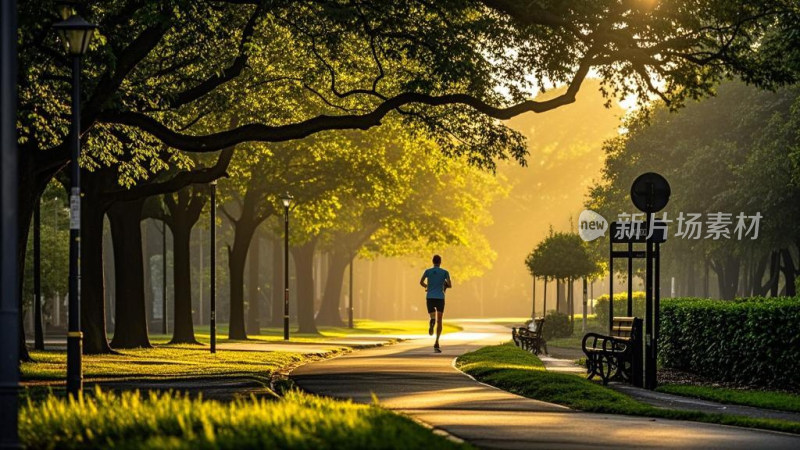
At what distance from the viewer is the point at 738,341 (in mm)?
25328

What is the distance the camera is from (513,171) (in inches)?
5231

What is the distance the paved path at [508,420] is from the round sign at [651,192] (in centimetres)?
396

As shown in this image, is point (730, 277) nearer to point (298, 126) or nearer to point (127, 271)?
point (127, 271)

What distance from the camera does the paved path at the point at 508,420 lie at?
1496 centimetres

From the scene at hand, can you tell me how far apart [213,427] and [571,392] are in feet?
30.3

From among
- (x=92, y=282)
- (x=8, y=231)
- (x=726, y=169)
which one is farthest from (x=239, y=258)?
(x=8, y=231)

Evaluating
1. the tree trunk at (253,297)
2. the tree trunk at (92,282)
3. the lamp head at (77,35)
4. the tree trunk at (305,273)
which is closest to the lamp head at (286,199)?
the tree trunk at (92,282)

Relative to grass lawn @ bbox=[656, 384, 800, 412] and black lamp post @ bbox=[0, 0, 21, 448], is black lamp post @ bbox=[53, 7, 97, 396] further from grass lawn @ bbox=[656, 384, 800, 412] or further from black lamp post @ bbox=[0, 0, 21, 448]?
grass lawn @ bbox=[656, 384, 800, 412]

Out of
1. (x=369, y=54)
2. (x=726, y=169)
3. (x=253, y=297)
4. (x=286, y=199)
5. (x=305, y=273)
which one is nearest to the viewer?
(x=369, y=54)

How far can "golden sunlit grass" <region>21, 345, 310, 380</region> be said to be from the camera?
2683 centimetres

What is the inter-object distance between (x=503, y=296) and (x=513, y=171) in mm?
27920

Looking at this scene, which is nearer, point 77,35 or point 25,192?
point 77,35

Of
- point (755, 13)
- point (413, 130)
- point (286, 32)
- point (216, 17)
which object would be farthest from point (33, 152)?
point (755, 13)

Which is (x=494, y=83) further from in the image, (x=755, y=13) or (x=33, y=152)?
(x=33, y=152)
